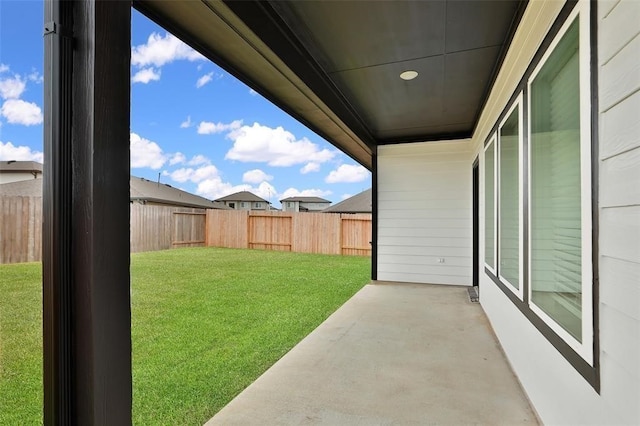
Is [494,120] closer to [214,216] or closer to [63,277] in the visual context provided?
[63,277]

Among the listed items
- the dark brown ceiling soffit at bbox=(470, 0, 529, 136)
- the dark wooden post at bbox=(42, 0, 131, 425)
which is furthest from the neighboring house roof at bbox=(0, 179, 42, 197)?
the dark brown ceiling soffit at bbox=(470, 0, 529, 136)

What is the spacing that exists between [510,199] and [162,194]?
17.1 meters

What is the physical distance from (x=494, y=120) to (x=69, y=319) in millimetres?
3895

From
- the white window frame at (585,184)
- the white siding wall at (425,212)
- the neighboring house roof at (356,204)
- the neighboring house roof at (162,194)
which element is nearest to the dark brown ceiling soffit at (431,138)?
the white siding wall at (425,212)

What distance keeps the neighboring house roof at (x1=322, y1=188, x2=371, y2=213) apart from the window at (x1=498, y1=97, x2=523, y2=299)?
15.1 metres

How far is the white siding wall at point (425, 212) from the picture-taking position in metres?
5.96

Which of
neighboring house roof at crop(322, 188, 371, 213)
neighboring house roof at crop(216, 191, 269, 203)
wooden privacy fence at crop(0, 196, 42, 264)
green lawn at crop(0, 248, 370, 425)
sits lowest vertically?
green lawn at crop(0, 248, 370, 425)

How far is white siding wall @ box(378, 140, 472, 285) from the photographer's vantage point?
235 inches

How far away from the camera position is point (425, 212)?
6160mm

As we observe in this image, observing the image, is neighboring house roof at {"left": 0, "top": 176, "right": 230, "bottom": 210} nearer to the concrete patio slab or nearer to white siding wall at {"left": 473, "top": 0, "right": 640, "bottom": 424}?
the concrete patio slab

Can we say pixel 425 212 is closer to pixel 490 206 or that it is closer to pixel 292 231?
pixel 490 206

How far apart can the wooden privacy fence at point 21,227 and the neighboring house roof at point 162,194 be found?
43.2 feet

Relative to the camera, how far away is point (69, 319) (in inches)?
38.5

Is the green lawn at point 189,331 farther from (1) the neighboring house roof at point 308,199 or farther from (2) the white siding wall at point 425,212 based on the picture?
(1) the neighboring house roof at point 308,199
